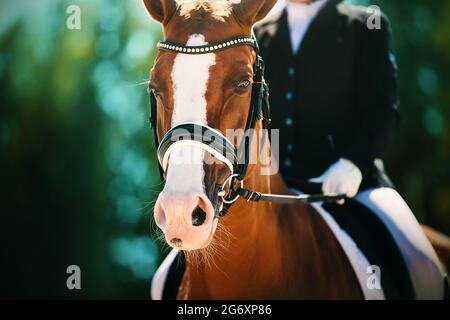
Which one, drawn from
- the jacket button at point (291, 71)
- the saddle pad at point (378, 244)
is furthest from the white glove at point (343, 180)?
the jacket button at point (291, 71)

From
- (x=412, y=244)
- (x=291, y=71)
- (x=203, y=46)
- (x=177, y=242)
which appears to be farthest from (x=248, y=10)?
(x=412, y=244)

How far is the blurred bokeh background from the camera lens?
32.7 feet

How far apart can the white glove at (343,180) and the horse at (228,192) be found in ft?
0.43

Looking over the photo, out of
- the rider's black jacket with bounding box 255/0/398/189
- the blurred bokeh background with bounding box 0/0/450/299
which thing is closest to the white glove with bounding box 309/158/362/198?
the rider's black jacket with bounding box 255/0/398/189

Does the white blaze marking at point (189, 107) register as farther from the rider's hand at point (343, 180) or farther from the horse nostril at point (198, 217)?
the rider's hand at point (343, 180)

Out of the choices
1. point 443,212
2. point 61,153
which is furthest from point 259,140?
point 61,153

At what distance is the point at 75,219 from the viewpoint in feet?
33.6

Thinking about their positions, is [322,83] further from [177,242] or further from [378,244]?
[177,242]

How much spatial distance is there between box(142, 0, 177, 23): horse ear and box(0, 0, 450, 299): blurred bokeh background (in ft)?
23.8

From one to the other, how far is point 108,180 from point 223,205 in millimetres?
8215

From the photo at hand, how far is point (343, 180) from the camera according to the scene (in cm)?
290

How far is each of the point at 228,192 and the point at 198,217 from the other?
0.96ft

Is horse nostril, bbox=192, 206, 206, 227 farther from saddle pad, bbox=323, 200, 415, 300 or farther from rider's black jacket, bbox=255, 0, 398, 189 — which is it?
rider's black jacket, bbox=255, 0, 398, 189
